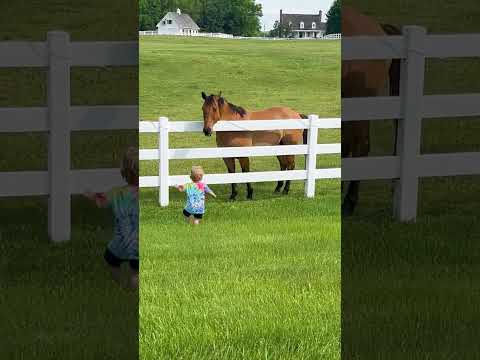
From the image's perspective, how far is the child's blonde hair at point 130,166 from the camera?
5.79 feet

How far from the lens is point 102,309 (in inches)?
80.7

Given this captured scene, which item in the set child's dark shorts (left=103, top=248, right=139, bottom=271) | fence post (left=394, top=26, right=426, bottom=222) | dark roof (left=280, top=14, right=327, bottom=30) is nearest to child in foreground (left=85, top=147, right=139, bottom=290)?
child's dark shorts (left=103, top=248, right=139, bottom=271)

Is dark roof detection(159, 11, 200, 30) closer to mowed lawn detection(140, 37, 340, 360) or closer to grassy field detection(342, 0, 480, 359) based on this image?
mowed lawn detection(140, 37, 340, 360)

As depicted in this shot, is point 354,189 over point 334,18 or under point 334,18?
under

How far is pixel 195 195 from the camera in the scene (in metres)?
1.92

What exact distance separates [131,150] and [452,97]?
1.19 meters

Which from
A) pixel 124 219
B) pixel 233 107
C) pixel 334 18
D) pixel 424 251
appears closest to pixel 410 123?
pixel 424 251

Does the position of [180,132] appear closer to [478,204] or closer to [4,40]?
[4,40]

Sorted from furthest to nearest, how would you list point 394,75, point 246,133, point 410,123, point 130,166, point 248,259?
point 410,123, point 394,75, point 246,133, point 248,259, point 130,166

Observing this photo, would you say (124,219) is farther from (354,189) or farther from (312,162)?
(354,189)

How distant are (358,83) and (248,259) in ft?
1.79

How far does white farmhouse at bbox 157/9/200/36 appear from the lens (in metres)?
1.82

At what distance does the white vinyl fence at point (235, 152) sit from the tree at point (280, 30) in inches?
8.5

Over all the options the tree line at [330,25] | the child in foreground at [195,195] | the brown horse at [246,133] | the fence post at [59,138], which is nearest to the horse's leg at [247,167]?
the brown horse at [246,133]
